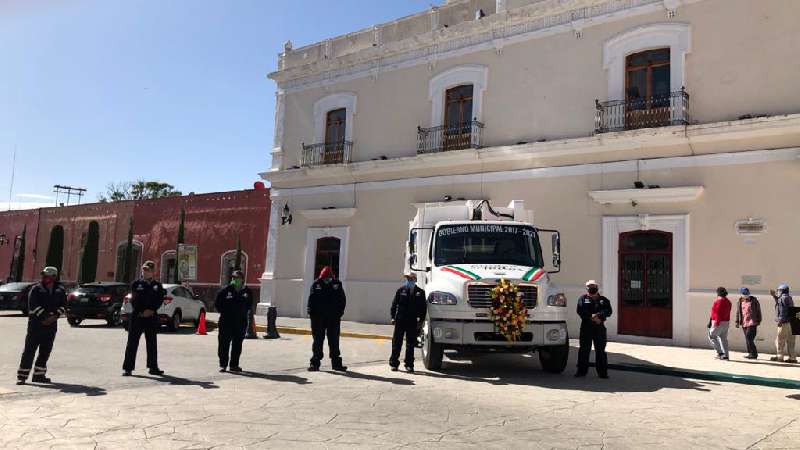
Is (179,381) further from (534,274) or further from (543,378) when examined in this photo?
(534,274)

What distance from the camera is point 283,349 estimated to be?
13891 millimetres

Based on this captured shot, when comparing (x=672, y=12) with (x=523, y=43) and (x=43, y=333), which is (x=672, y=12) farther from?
(x=43, y=333)

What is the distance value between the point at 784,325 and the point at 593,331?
508 cm

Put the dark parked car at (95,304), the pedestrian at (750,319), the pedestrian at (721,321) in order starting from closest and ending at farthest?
the pedestrian at (721,321) → the pedestrian at (750,319) → the dark parked car at (95,304)

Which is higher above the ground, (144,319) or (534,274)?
(534,274)

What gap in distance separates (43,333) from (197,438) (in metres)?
4.38

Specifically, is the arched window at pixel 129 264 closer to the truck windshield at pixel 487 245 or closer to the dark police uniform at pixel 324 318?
the dark police uniform at pixel 324 318

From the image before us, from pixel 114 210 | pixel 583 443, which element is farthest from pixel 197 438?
pixel 114 210

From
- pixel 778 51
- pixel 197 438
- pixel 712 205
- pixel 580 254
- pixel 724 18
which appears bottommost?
pixel 197 438

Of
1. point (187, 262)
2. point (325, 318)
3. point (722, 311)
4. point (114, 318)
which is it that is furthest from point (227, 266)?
point (722, 311)

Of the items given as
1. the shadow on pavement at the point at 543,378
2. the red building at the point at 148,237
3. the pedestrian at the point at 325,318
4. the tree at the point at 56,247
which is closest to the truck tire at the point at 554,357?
the shadow on pavement at the point at 543,378

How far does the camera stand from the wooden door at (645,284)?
15.8 metres

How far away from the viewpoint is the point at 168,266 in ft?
102

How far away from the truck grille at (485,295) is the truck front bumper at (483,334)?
0.89 ft
